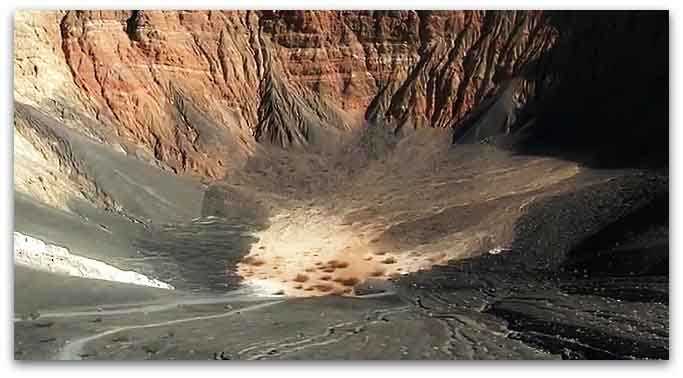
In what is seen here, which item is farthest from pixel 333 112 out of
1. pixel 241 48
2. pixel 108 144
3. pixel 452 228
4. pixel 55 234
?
pixel 55 234

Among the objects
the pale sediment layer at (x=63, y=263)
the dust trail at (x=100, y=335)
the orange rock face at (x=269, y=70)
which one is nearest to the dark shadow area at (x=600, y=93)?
the orange rock face at (x=269, y=70)

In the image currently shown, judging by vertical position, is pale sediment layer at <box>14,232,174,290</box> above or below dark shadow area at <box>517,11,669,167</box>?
below

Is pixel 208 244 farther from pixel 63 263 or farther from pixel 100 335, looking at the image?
pixel 100 335

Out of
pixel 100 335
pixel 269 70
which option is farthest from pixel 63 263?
pixel 269 70

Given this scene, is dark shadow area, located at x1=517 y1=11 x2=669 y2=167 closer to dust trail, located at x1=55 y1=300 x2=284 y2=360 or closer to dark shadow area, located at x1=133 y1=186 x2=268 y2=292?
dark shadow area, located at x1=133 y1=186 x2=268 y2=292

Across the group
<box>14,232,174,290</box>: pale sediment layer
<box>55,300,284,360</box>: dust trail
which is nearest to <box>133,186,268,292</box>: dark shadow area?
<box>14,232,174,290</box>: pale sediment layer

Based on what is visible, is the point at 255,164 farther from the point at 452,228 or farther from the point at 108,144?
the point at 452,228

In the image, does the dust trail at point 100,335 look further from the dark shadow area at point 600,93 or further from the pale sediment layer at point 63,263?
the dark shadow area at point 600,93

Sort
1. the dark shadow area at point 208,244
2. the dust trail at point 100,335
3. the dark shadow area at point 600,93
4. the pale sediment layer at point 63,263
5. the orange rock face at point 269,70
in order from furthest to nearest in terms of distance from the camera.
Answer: the orange rock face at point 269,70, the dark shadow area at point 600,93, the dark shadow area at point 208,244, the pale sediment layer at point 63,263, the dust trail at point 100,335
